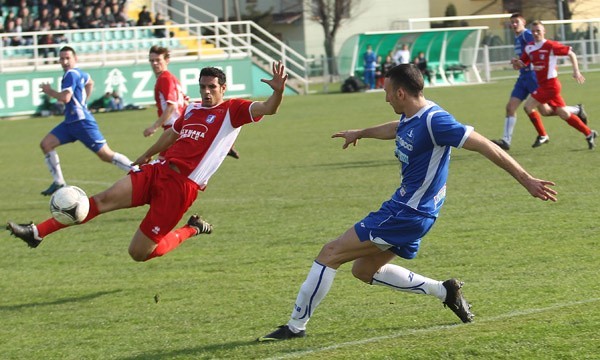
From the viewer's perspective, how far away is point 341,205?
41.9 feet

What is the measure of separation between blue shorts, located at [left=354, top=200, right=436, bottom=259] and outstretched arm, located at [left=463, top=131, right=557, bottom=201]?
607 mm

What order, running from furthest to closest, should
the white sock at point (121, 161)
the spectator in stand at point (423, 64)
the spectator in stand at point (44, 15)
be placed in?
the spectator in stand at point (423, 64) → the spectator in stand at point (44, 15) → the white sock at point (121, 161)

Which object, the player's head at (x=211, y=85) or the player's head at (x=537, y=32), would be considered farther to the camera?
the player's head at (x=537, y=32)

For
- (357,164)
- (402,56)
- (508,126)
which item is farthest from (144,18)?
(508,126)

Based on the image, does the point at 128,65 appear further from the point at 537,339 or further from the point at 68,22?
the point at 537,339

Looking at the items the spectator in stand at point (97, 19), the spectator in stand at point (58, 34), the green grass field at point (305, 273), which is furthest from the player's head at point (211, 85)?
the spectator in stand at point (97, 19)

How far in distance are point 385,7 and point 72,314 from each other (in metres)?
64.0

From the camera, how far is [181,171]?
8297 millimetres

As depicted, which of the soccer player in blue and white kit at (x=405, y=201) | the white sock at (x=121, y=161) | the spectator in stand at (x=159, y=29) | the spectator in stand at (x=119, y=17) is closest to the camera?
the soccer player in blue and white kit at (x=405, y=201)

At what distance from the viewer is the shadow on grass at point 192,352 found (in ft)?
21.0

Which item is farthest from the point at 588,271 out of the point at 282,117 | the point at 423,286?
the point at 282,117

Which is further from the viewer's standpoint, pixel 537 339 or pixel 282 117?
pixel 282 117

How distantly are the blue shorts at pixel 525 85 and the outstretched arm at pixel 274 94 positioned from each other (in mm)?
9605

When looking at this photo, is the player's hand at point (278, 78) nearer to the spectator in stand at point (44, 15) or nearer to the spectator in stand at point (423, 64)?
the spectator in stand at point (44, 15)
